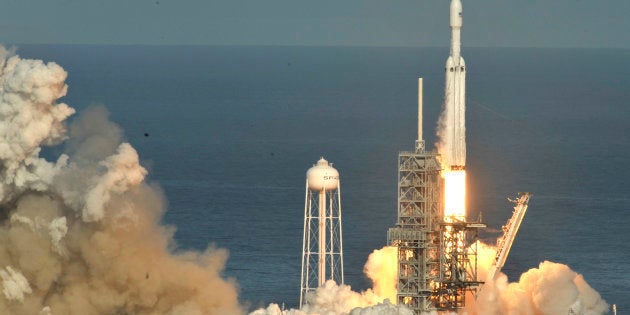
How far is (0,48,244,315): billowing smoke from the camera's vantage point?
229 ft

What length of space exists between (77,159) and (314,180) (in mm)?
10224

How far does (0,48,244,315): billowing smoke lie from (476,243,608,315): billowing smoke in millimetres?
9495

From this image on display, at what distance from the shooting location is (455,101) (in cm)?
7638

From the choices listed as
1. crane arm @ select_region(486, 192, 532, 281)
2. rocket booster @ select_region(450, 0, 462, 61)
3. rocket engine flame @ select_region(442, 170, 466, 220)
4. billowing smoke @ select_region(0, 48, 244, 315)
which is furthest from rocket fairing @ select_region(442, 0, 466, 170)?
billowing smoke @ select_region(0, 48, 244, 315)

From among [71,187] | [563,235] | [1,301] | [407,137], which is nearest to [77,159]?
[71,187]

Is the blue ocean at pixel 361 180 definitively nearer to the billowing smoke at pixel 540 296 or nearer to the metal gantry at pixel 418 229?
the metal gantry at pixel 418 229

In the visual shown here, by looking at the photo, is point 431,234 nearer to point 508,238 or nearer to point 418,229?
point 418,229

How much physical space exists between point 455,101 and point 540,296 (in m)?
8.31

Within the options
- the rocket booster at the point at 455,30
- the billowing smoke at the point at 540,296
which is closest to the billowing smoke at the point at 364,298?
the billowing smoke at the point at 540,296

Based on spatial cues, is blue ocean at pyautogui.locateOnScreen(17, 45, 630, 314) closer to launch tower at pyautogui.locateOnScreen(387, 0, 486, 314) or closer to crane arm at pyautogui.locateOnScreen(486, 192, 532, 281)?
launch tower at pyautogui.locateOnScreen(387, 0, 486, 314)

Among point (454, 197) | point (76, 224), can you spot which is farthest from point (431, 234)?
point (76, 224)

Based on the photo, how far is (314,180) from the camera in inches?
3031

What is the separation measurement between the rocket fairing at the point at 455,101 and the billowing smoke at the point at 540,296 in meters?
5.07

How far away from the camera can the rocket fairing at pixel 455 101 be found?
76000 mm
